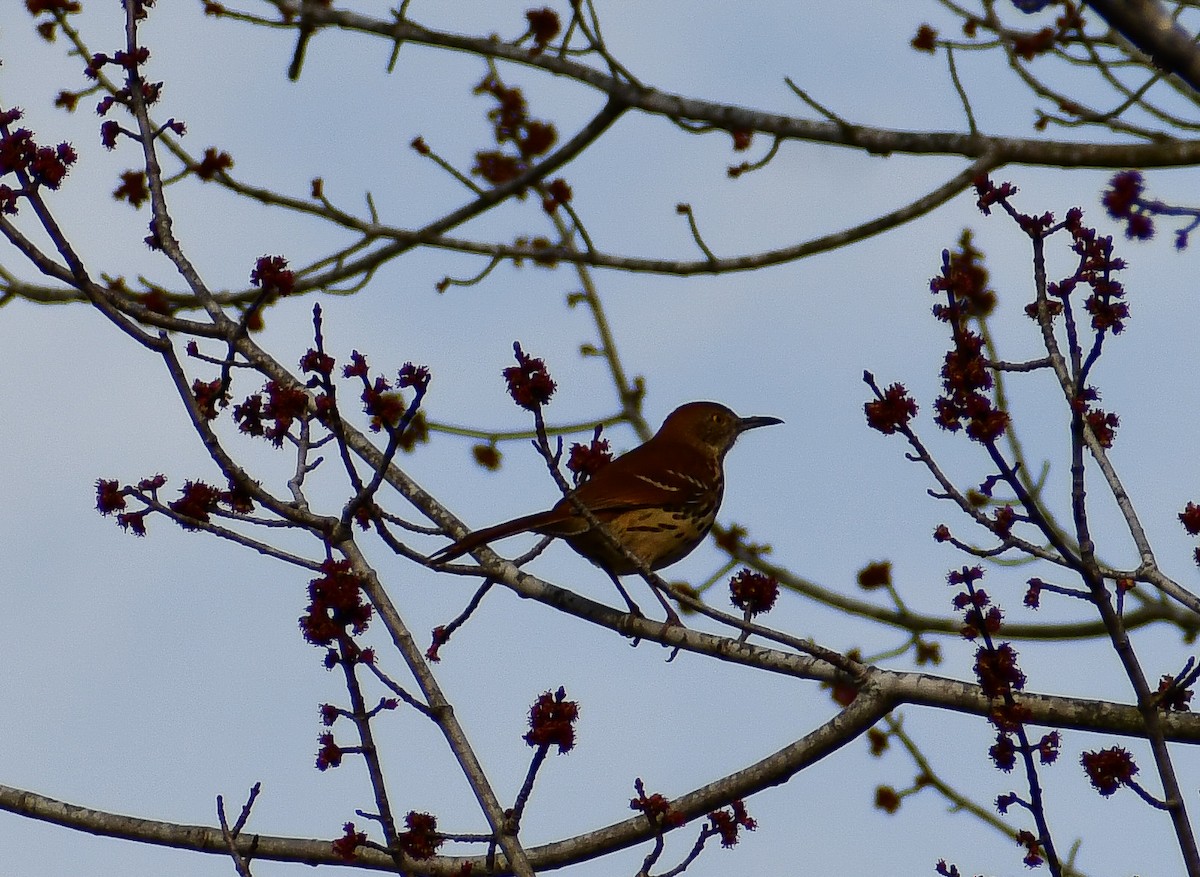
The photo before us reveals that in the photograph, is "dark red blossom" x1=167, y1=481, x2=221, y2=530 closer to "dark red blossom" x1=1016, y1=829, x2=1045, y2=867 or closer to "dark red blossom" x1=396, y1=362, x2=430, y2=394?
"dark red blossom" x1=396, y1=362, x2=430, y2=394

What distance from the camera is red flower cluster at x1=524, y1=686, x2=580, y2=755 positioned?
3.30 meters

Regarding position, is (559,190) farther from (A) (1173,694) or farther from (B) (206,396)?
(A) (1173,694)

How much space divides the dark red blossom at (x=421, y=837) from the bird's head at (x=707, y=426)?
12.0 ft

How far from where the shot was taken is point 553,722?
3.30 m

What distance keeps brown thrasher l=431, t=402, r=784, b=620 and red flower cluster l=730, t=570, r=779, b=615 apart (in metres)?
0.53

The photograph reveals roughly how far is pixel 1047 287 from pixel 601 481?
238cm

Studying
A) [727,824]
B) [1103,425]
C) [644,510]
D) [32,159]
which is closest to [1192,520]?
[1103,425]

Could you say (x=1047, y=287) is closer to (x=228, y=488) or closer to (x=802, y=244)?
(x=802, y=244)

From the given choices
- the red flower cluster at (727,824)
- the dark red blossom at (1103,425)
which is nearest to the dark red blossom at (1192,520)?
the dark red blossom at (1103,425)

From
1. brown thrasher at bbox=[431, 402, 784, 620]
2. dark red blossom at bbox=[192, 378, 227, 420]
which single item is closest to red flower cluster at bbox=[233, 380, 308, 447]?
dark red blossom at bbox=[192, 378, 227, 420]

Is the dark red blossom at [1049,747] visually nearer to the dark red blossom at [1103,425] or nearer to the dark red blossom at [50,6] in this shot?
the dark red blossom at [1103,425]

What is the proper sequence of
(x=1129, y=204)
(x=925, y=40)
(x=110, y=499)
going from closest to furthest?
(x=1129, y=204) < (x=110, y=499) < (x=925, y=40)

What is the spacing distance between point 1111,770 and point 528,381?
60.6 inches

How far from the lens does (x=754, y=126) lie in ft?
11.5
